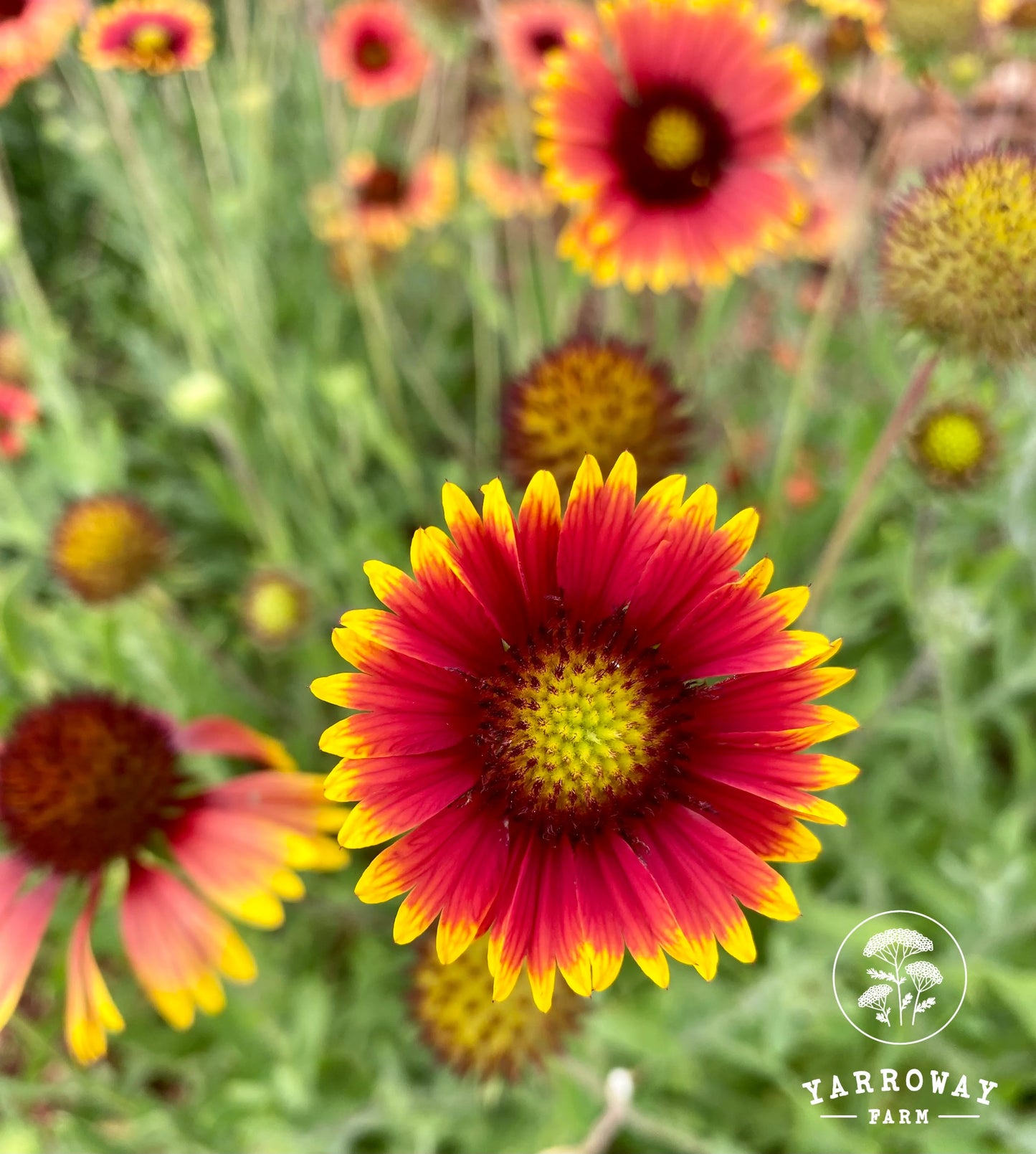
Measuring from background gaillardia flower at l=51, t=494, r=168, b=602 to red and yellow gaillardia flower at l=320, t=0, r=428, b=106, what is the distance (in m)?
1.53

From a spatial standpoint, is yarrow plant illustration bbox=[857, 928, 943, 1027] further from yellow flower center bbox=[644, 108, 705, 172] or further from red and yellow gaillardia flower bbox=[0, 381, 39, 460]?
red and yellow gaillardia flower bbox=[0, 381, 39, 460]

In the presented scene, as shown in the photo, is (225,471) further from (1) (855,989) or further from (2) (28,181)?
(1) (855,989)

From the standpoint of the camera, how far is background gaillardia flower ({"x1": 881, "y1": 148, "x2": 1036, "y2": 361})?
1.05 metres

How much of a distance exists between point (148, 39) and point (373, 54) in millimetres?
1167

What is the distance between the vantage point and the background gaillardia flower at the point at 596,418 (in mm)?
1333

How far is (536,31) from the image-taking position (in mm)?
2521

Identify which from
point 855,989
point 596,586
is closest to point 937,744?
point 855,989

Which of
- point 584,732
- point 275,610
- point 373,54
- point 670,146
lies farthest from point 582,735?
point 373,54

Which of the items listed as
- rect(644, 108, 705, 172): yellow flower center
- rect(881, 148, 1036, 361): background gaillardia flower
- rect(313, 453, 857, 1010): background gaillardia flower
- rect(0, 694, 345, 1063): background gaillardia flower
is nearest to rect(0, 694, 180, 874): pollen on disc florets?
rect(0, 694, 345, 1063): background gaillardia flower

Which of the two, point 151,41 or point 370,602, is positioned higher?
point 151,41

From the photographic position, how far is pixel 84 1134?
1461 mm

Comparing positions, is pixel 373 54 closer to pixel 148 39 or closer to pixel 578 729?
pixel 148 39

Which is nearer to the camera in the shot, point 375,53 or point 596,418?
point 596,418

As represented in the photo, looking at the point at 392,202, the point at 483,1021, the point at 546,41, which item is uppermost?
the point at 546,41
